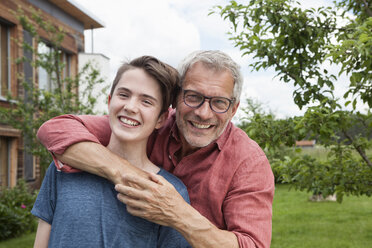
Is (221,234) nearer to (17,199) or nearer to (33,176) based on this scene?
(17,199)

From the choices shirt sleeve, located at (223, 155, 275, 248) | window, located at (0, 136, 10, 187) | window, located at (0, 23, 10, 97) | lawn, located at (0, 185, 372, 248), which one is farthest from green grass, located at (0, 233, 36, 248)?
shirt sleeve, located at (223, 155, 275, 248)

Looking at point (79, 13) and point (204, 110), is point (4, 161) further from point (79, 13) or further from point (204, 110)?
point (204, 110)

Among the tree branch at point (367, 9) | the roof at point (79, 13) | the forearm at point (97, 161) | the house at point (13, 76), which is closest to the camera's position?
the forearm at point (97, 161)

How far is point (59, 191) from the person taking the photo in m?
2.02

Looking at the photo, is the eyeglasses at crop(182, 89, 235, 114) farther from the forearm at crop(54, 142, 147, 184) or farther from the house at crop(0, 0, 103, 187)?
the house at crop(0, 0, 103, 187)

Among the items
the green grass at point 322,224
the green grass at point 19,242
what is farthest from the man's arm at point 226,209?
the green grass at point 19,242

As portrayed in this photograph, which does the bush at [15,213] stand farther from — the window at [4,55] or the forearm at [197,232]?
the forearm at [197,232]

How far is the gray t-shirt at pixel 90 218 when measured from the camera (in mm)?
1912

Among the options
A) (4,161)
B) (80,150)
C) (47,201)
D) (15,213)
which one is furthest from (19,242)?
(80,150)

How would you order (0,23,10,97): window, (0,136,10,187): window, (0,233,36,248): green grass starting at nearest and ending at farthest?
(0,233,36,248): green grass < (0,23,10,97): window < (0,136,10,187): window

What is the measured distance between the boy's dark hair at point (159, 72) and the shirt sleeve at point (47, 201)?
530 millimetres

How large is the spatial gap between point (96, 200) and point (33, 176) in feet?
35.2

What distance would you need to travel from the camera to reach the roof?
12.9 meters

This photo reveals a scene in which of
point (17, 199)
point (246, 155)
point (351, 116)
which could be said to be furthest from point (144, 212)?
point (17, 199)
